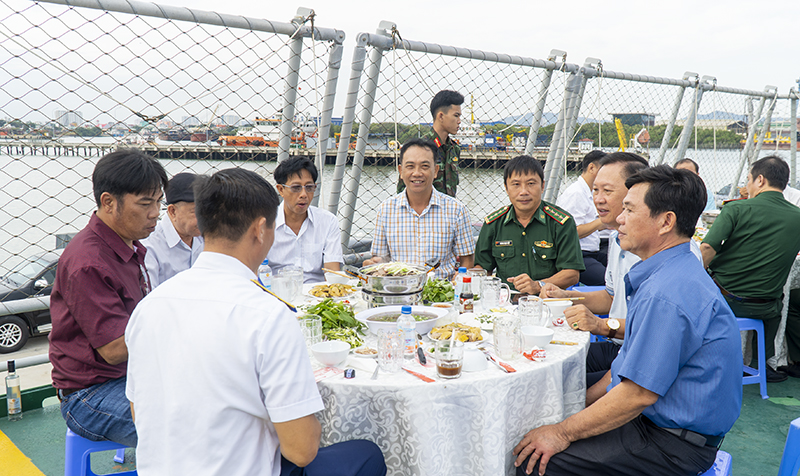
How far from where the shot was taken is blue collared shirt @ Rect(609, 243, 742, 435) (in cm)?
184

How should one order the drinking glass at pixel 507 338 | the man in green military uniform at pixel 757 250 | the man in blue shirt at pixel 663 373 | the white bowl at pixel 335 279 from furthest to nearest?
the man in green military uniform at pixel 757 250 < the white bowl at pixel 335 279 < the drinking glass at pixel 507 338 < the man in blue shirt at pixel 663 373

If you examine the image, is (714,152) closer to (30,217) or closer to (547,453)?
(547,453)

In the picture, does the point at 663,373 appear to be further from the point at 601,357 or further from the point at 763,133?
the point at 763,133

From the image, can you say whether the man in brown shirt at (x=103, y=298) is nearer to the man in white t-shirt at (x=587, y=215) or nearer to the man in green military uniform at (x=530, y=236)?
the man in green military uniform at (x=530, y=236)

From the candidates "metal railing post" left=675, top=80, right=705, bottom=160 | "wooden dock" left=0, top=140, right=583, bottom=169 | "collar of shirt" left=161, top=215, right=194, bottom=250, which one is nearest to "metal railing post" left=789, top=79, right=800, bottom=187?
"metal railing post" left=675, top=80, right=705, bottom=160

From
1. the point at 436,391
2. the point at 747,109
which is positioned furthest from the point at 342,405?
the point at 747,109

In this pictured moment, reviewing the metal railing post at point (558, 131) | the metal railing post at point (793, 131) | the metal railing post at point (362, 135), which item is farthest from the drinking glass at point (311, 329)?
the metal railing post at point (793, 131)

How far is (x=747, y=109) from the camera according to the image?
30.2ft

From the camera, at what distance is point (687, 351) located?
186 cm

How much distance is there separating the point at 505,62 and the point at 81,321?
14.2 ft

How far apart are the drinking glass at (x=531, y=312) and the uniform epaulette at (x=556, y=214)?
55.6 inches

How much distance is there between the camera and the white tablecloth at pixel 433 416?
6.12 feet

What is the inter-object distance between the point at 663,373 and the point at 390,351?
0.99 metres

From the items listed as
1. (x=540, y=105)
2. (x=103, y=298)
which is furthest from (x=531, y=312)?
(x=540, y=105)
